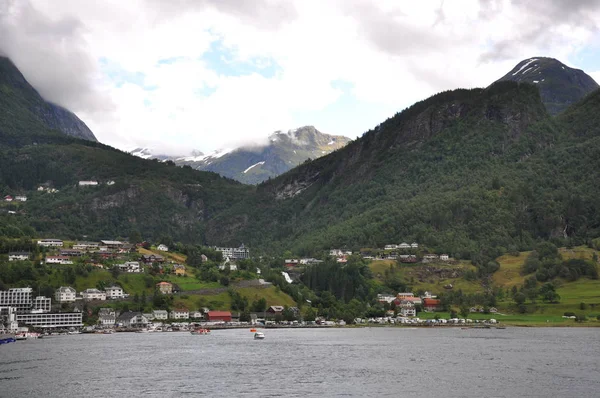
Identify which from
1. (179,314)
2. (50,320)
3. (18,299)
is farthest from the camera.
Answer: (179,314)

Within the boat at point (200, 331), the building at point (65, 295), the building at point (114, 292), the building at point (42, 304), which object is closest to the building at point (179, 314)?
the building at point (114, 292)

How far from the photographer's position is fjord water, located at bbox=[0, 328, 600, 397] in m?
87.2

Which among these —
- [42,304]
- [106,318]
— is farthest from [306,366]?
[42,304]

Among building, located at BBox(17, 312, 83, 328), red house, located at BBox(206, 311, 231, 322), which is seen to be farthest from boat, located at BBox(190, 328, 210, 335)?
building, located at BBox(17, 312, 83, 328)

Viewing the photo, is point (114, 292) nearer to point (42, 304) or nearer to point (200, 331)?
point (42, 304)

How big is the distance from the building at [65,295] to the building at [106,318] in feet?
25.9

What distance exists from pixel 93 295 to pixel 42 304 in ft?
45.2

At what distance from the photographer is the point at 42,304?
18300cm

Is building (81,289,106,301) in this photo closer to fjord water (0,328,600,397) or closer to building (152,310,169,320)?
building (152,310,169,320)

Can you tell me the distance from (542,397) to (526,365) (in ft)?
89.8

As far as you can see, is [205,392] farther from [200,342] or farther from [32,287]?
[32,287]

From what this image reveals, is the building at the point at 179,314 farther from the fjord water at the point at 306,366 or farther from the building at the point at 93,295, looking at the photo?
the fjord water at the point at 306,366

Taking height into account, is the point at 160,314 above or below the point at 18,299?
below

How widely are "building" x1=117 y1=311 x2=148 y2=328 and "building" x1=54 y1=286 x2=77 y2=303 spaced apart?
12.2 meters
